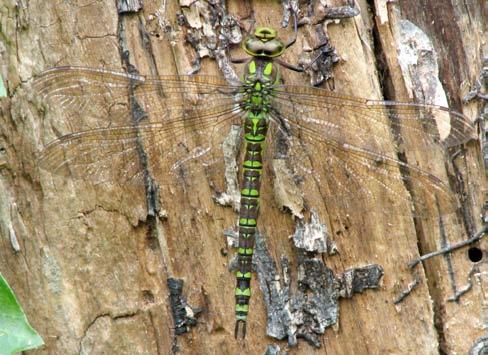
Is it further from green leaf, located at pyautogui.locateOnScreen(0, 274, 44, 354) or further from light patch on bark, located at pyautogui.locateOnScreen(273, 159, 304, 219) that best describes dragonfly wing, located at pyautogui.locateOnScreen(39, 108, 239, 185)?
green leaf, located at pyautogui.locateOnScreen(0, 274, 44, 354)

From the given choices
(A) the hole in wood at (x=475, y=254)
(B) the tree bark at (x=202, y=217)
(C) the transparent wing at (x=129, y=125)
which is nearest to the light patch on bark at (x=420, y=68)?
(B) the tree bark at (x=202, y=217)

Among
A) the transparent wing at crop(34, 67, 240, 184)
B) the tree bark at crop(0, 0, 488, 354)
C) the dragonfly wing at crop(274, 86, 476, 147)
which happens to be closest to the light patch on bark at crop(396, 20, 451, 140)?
the tree bark at crop(0, 0, 488, 354)

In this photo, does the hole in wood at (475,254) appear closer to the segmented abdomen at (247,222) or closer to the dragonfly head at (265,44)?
the segmented abdomen at (247,222)

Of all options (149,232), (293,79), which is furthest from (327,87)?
(149,232)

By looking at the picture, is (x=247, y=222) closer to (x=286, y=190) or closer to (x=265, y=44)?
(x=286, y=190)

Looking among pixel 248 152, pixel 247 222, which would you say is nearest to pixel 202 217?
pixel 247 222

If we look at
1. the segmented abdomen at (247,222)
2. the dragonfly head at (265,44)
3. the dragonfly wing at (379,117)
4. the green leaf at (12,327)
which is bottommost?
the green leaf at (12,327)
